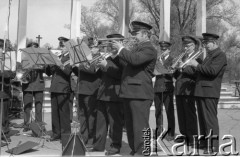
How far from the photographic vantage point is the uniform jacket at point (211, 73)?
6375 mm

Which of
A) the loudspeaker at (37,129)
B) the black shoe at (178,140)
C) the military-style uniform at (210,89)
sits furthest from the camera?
the loudspeaker at (37,129)

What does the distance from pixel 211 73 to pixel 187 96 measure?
136cm

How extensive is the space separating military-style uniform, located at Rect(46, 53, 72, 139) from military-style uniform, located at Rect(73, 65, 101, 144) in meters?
0.54

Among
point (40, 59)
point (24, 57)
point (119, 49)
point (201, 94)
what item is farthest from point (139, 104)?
point (24, 57)

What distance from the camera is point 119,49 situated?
5602 millimetres

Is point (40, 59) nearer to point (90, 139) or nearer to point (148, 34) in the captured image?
point (90, 139)

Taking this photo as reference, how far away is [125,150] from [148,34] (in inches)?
95.8

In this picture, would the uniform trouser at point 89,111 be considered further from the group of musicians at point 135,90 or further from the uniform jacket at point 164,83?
the uniform jacket at point 164,83

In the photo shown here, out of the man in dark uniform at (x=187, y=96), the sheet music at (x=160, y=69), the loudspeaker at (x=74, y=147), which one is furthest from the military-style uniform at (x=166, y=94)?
the loudspeaker at (x=74, y=147)

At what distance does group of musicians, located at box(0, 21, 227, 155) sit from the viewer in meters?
5.70

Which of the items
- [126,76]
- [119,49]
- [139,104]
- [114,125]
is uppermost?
[119,49]

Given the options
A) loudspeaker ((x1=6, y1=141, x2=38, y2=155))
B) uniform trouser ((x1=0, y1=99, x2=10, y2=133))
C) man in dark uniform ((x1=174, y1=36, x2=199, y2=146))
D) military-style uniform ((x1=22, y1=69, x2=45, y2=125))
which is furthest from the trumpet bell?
man in dark uniform ((x1=174, y1=36, x2=199, y2=146))

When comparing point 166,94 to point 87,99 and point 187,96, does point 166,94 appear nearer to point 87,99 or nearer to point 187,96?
point 187,96

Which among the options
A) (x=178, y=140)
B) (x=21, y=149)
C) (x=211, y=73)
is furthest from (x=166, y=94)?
(x=21, y=149)
